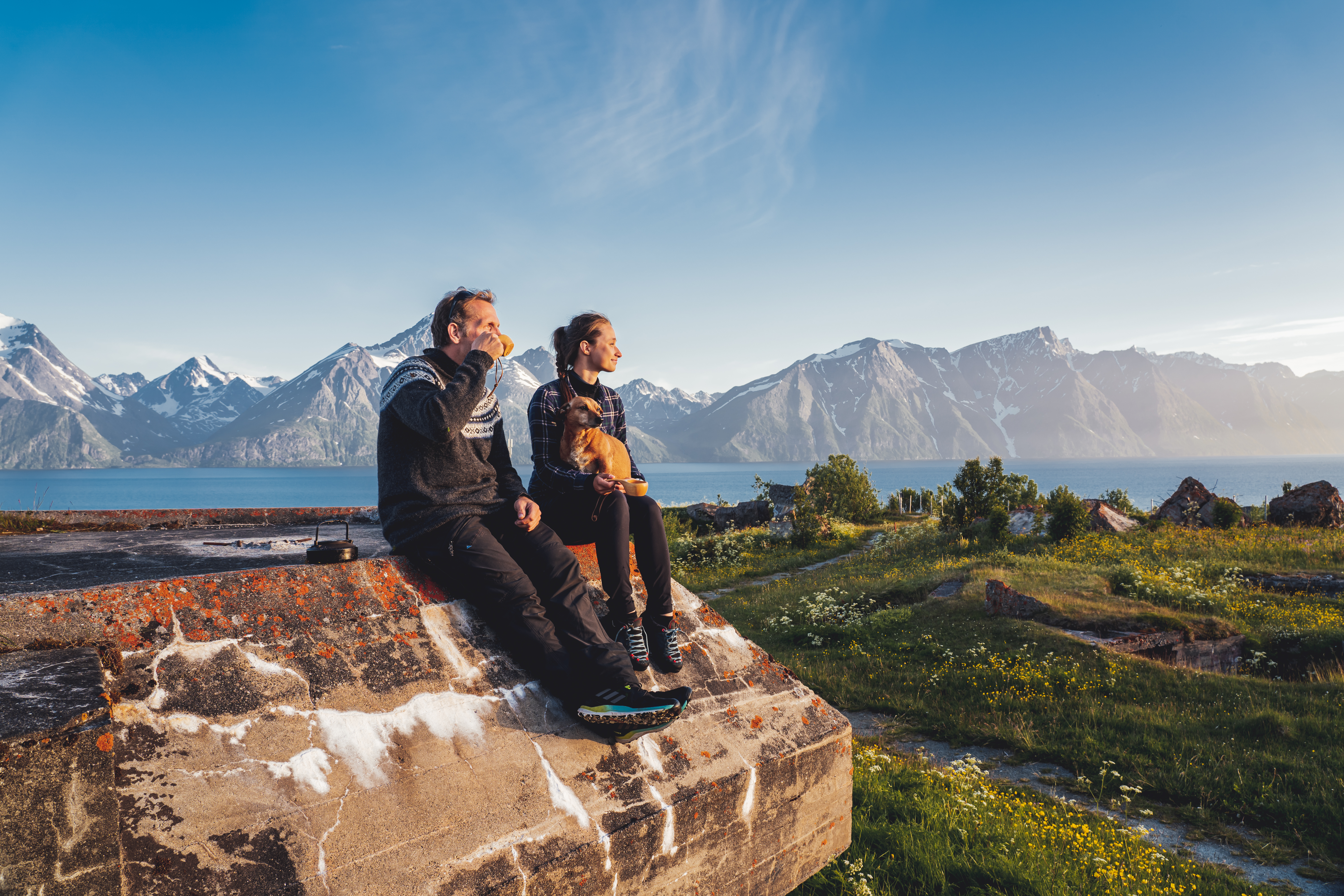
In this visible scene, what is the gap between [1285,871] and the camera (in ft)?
14.0

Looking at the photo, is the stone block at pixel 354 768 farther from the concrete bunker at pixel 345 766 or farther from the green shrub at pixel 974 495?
the green shrub at pixel 974 495

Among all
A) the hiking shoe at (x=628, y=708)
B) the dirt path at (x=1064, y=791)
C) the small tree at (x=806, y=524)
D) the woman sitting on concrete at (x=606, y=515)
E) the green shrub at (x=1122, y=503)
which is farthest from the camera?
the small tree at (x=806, y=524)

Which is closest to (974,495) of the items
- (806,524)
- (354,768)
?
(806,524)

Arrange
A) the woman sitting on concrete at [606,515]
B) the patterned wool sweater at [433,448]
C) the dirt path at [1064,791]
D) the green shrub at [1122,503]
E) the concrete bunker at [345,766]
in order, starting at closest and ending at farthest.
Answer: the concrete bunker at [345,766]
the patterned wool sweater at [433,448]
the woman sitting on concrete at [606,515]
the dirt path at [1064,791]
the green shrub at [1122,503]

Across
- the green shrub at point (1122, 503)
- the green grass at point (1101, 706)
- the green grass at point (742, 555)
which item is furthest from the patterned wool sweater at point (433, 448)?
the green shrub at point (1122, 503)

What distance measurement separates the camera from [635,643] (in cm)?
347

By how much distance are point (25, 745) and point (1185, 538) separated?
61.8ft

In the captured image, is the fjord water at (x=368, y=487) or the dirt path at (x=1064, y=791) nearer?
the dirt path at (x=1064, y=791)

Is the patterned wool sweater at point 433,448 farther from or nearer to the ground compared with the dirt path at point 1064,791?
farther from the ground

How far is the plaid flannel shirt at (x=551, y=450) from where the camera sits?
3785 millimetres

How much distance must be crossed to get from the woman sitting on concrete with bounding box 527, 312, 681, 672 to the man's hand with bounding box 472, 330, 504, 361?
0.58m

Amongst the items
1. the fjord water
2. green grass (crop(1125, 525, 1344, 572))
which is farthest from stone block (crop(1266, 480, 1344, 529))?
the fjord water

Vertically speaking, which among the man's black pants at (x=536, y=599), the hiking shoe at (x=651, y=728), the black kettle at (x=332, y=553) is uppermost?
the black kettle at (x=332, y=553)

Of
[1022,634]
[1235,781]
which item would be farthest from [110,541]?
[1022,634]
